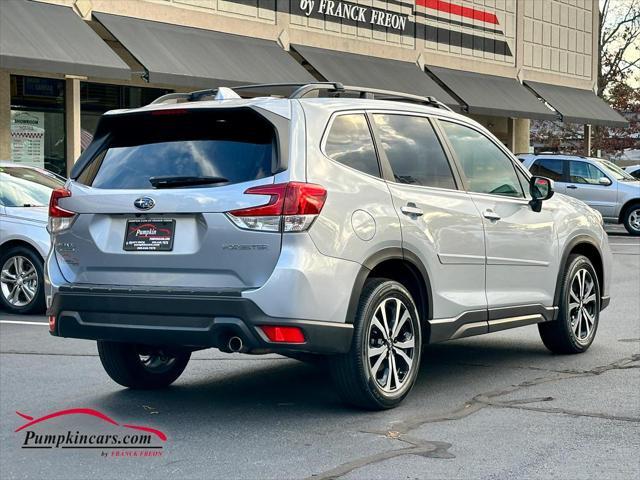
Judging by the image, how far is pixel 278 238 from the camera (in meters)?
5.91

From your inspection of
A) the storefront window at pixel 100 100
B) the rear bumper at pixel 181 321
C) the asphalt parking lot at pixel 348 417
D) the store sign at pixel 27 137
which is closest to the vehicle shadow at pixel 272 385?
the asphalt parking lot at pixel 348 417

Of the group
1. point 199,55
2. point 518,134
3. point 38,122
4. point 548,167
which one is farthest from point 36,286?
point 518,134

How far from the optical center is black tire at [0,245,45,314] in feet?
37.7

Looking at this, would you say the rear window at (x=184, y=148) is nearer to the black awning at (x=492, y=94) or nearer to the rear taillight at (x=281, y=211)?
the rear taillight at (x=281, y=211)

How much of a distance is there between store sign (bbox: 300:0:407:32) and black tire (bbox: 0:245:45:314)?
Answer: 16.9m

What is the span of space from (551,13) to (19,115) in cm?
2495

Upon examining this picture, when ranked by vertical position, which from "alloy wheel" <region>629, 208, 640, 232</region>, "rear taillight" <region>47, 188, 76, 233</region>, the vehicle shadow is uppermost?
"rear taillight" <region>47, 188, 76, 233</region>

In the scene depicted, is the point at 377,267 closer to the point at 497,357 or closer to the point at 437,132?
the point at 437,132

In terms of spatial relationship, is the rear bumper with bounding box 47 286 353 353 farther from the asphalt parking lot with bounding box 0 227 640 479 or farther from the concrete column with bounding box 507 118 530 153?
the concrete column with bounding box 507 118 530 153

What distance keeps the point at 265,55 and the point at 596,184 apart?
27.3 ft

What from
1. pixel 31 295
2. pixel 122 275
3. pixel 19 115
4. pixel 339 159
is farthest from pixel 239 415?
pixel 19 115

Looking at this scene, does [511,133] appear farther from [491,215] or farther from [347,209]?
[347,209]

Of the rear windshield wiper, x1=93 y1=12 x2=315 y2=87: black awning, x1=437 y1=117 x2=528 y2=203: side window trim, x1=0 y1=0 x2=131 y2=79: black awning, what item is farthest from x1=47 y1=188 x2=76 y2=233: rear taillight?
x1=93 y1=12 x2=315 y2=87: black awning

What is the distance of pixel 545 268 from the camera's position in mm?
8078
